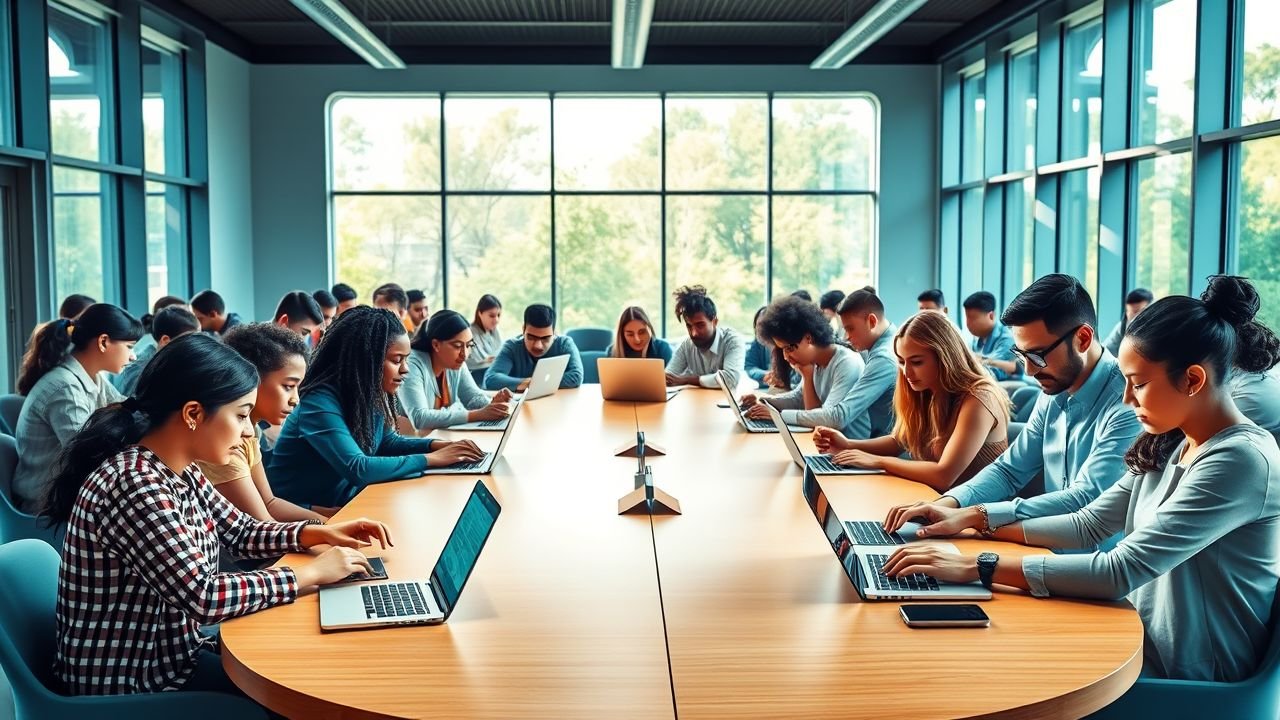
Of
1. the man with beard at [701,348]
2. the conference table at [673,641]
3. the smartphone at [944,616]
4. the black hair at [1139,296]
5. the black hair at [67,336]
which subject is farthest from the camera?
the black hair at [1139,296]

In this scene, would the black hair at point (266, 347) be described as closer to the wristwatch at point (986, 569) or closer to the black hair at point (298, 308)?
the wristwatch at point (986, 569)

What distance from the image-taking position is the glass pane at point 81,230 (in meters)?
7.54

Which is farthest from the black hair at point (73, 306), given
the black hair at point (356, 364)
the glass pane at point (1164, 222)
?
the glass pane at point (1164, 222)

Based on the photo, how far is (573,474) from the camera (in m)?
3.76

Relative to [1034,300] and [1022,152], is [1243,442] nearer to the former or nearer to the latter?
[1034,300]

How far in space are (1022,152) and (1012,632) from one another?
7953mm

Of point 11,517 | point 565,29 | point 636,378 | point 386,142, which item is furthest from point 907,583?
point 386,142

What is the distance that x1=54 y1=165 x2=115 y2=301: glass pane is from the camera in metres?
7.54

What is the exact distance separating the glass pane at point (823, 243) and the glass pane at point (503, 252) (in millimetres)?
2269

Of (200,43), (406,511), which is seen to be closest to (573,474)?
(406,511)

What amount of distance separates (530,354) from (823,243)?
4976 millimetres

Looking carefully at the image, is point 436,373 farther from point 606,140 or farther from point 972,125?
point 972,125

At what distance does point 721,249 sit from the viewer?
36.2 ft

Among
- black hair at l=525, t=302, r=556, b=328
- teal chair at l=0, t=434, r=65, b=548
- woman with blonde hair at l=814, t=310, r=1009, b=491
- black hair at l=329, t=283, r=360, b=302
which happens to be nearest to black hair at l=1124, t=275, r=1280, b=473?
woman with blonde hair at l=814, t=310, r=1009, b=491
